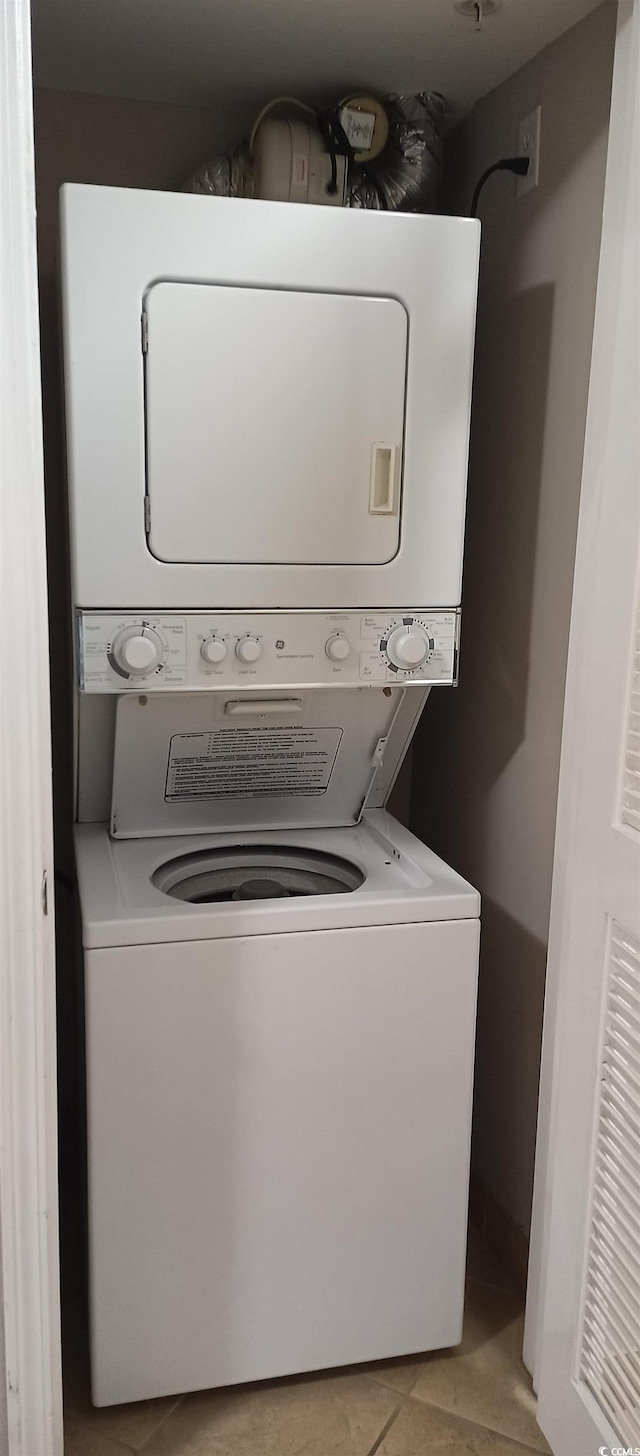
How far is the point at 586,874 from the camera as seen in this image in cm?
151

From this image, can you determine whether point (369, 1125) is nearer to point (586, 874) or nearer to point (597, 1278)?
point (597, 1278)

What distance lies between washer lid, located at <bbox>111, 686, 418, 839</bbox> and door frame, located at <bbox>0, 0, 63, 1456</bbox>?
529 millimetres

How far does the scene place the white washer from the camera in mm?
1548

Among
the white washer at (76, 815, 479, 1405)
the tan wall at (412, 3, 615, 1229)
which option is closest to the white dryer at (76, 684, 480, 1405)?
the white washer at (76, 815, 479, 1405)

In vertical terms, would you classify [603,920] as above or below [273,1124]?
above

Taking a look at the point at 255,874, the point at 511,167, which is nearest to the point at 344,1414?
the point at 255,874

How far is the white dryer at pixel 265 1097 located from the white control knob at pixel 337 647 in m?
0.11

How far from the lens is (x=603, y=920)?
145 centimetres

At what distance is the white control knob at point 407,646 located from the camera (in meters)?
1.70

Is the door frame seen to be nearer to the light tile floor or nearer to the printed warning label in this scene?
the light tile floor

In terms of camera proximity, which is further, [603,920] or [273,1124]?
[273,1124]

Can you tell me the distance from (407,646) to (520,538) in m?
0.38

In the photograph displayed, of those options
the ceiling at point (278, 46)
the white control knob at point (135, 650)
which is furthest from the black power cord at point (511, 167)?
the white control knob at point (135, 650)

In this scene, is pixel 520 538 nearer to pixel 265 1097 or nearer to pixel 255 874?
pixel 255 874
